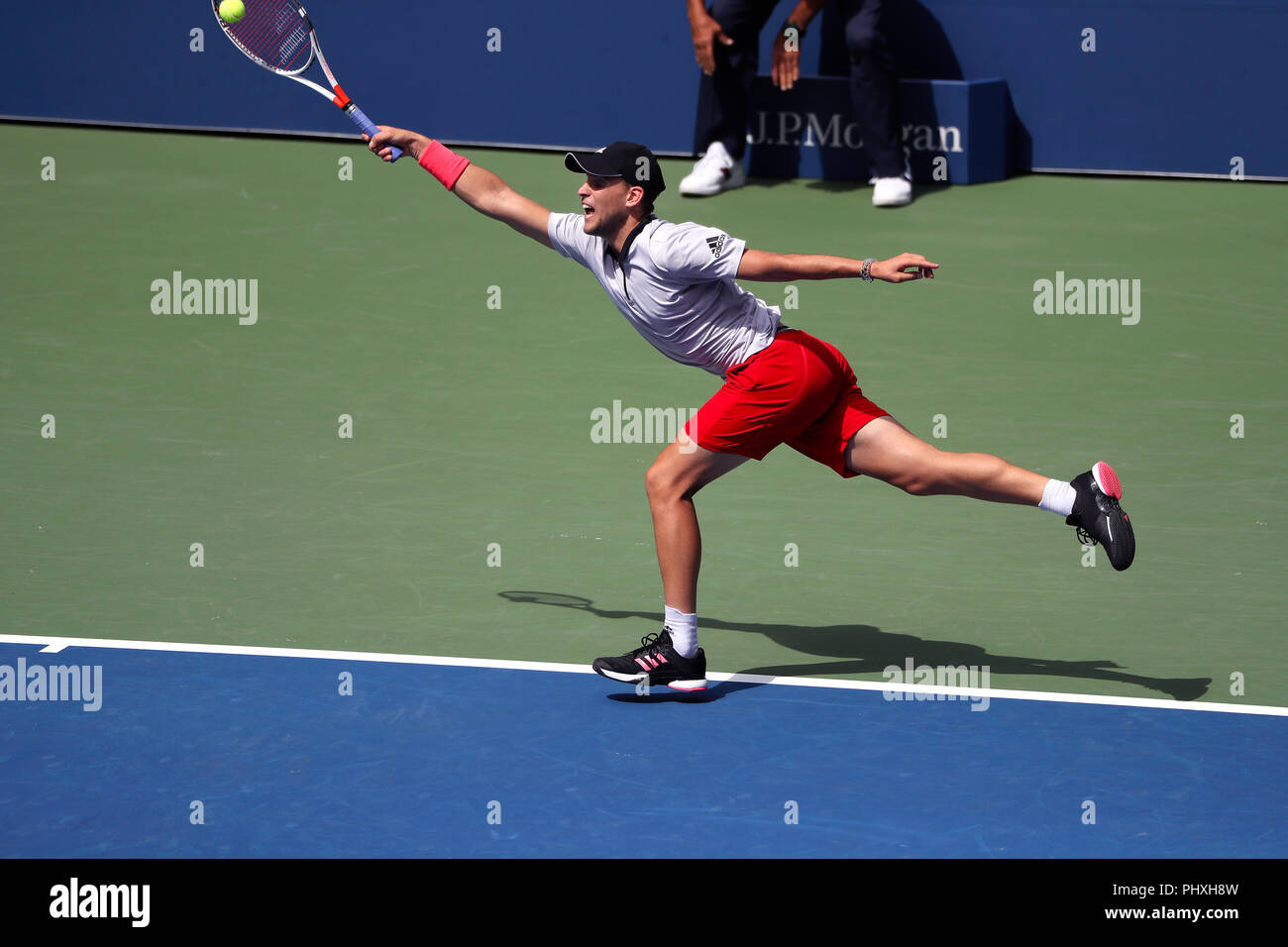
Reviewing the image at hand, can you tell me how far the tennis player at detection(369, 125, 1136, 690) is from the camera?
6602mm

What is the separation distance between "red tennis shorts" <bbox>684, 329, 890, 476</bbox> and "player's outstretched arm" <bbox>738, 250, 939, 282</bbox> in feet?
1.07

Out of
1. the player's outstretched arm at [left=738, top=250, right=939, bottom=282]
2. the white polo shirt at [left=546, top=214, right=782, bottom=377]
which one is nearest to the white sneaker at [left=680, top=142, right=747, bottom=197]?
the white polo shirt at [left=546, top=214, right=782, bottom=377]

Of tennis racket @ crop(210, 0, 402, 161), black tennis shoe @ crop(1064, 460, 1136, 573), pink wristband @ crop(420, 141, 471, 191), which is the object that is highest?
tennis racket @ crop(210, 0, 402, 161)

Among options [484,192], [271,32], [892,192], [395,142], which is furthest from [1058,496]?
[892,192]

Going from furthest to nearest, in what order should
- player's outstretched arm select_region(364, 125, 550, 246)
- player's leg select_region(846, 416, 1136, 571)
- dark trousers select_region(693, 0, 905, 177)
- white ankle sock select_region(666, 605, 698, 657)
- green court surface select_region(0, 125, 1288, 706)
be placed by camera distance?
1. dark trousers select_region(693, 0, 905, 177)
2. green court surface select_region(0, 125, 1288, 706)
3. player's outstretched arm select_region(364, 125, 550, 246)
4. white ankle sock select_region(666, 605, 698, 657)
5. player's leg select_region(846, 416, 1136, 571)

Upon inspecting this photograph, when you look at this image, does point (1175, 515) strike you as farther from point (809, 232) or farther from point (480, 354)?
point (809, 232)

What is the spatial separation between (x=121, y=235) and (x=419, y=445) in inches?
193

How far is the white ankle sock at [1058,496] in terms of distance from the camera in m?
6.64

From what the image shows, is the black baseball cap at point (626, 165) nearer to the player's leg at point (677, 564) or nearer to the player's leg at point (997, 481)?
the player's leg at point (677, 564)

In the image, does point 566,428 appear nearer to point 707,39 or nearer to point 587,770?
point 587,770

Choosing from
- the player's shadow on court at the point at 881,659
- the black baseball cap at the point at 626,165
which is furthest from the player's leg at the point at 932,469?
the black baseball cap at the point at 626,165

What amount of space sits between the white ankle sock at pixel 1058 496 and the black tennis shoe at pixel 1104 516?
17 millimetres

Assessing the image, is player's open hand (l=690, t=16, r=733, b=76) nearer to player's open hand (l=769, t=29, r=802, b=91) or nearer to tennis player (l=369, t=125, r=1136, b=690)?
player's open hand (l=769, t=29, r=802, b=91)
